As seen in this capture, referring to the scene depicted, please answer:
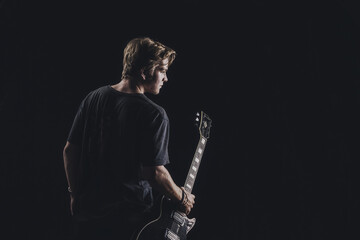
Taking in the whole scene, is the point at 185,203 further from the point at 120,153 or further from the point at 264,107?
the point at 264,107

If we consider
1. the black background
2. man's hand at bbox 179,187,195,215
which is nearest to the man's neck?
man's hand at bbox 179,187,195,215

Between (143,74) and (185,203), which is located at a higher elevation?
(143,74)

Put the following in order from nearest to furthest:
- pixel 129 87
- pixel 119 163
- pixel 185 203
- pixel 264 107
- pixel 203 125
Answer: pixel 119 163 < pixel 129 87 < pixel 185 203 < pixel 203 125 < pixel 264 107

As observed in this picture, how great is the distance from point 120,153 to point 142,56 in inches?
18.4

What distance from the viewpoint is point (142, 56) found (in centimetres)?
187

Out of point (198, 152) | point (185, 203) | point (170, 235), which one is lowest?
point (170, 235)

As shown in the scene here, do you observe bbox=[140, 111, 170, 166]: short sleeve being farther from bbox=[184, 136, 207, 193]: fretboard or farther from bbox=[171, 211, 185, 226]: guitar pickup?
bbox=[184, 136, 207, 193]: fretboard

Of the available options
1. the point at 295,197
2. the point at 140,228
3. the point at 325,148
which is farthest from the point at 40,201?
the point at 325,148

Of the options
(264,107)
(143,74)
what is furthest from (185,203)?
(264,107)

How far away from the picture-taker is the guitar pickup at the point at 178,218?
6.38ft

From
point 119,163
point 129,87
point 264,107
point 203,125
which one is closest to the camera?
point 119,163

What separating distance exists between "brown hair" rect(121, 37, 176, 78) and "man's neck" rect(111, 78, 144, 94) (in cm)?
3

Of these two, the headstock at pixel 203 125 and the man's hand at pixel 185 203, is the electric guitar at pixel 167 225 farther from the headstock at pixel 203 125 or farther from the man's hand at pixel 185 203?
the headstock at pixel 203 125

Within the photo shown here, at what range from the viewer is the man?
171cm
